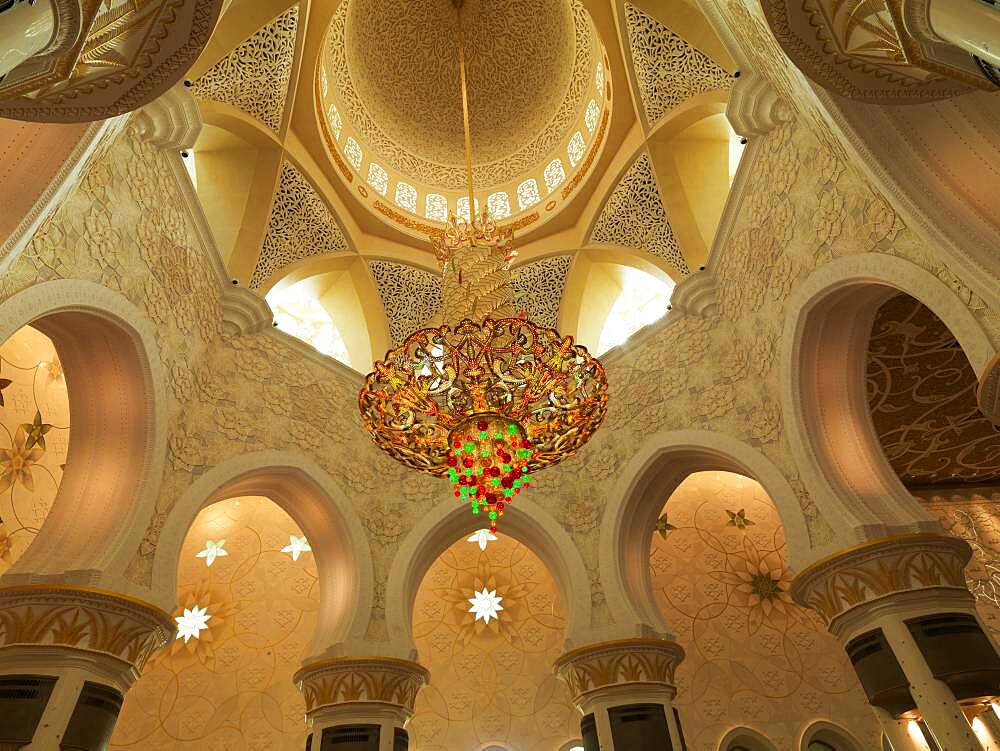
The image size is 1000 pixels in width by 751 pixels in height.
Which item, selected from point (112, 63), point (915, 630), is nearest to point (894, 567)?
point (915, 630)

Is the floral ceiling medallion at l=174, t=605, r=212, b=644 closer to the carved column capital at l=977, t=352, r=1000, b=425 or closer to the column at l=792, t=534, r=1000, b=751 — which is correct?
the column at l=792, t=534, r=1000, b=751

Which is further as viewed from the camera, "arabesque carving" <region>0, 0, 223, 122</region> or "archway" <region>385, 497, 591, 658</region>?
"archway" <region>385, 497, 591, 658</region>

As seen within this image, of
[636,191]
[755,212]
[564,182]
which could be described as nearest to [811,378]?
[755,212]

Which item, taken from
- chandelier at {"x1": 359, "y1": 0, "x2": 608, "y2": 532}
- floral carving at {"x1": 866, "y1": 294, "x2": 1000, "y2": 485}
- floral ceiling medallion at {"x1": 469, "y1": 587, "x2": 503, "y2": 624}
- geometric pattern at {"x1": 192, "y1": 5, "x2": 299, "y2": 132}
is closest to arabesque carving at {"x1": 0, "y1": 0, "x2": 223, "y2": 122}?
chandelier at {"x1": 359, "y1": 0, "x2": 608, "y2": 532}

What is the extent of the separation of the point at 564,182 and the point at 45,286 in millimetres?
6454

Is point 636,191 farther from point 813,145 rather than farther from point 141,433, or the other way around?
point 141,433

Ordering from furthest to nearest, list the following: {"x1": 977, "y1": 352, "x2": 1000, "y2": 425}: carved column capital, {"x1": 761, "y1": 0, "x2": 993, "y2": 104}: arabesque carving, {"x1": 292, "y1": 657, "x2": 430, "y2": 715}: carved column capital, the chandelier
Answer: {"x1": 292, "y1": 657, "x2": 430, "y2": 715}: carved column capital, the chandelier, {"x1": 977, "y1": 352, "x2": 1000, "y2": 425}: carved column capital, {"x1": 761, "y1": 0, "x2": 993, "y2": 104}: arabesque carving

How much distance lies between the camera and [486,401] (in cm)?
444

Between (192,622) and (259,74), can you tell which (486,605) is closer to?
(192,622)

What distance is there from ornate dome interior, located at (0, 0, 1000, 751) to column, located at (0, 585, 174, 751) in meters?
Result: 0.03

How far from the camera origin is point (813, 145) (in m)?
5.75

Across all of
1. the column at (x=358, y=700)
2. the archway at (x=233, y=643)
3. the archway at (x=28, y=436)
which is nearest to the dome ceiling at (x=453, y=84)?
the archway at (x=28, y=436)

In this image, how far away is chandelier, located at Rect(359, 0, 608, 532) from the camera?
432 centimetres

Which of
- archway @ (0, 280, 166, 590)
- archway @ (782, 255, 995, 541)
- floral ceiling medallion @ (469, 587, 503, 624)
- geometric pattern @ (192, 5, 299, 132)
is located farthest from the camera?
floral ceiling medallion @ (469, 587, 503, 624)
